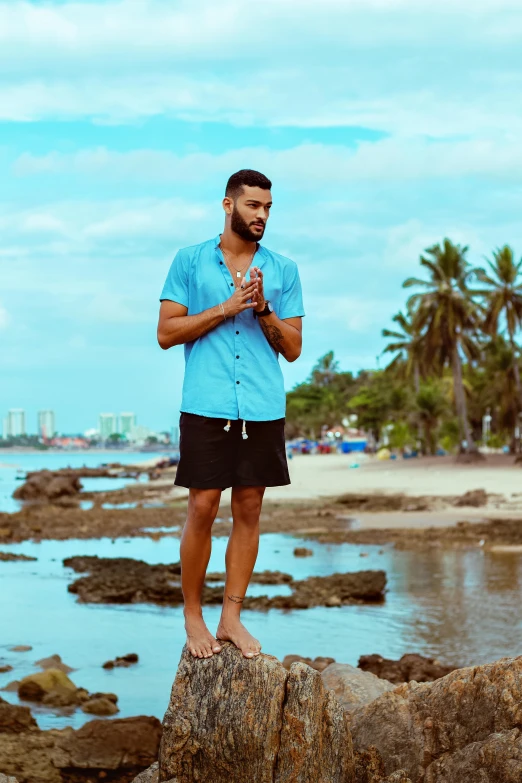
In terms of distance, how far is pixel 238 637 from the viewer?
533cm

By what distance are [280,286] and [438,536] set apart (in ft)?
62.2

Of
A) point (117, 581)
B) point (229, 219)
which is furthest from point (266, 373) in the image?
point (117, 581)

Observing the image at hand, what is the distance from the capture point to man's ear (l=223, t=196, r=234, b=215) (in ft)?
17.5

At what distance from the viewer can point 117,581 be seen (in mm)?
17406

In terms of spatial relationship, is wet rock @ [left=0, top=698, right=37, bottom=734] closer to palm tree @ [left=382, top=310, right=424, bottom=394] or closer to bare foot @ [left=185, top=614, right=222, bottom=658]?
bare foot @ [left=185, top=614, right=222, bottom=658]

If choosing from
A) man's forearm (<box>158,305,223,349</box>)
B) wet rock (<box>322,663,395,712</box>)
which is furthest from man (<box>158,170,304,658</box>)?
wet rock (<box>322,663,395,712</box>)

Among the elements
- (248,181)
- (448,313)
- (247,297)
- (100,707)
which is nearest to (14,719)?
(100,707)

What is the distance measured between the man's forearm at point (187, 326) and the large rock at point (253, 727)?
5.16ft

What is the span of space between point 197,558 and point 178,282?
4.55 ft

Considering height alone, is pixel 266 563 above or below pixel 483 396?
below

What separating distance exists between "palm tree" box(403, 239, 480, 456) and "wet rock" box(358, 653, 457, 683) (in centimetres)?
4201

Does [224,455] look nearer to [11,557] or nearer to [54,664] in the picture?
[54,664]

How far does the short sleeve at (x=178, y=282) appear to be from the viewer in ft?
17.5

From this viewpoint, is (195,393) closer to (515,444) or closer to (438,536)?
(438,536)
